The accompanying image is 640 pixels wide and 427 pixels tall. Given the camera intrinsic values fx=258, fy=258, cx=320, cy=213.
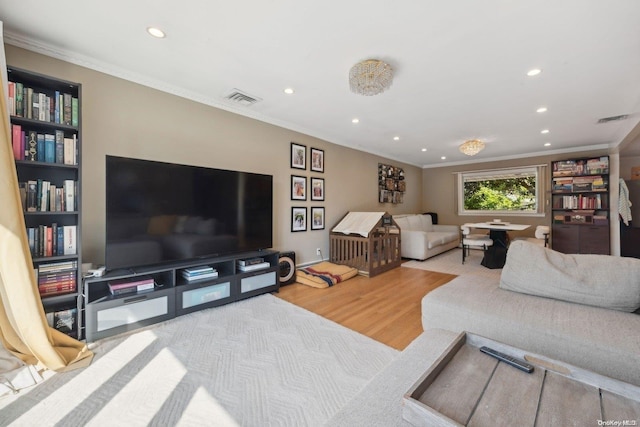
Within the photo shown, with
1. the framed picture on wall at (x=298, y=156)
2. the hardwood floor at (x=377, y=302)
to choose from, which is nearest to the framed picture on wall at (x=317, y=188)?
the framed picture on wall at (x=298, y=156)

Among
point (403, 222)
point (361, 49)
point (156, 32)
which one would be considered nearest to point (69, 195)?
point (156, 32)

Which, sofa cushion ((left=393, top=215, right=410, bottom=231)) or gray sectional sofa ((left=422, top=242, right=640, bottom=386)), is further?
sofa cushion ((left=393, top=215, right=410, bottom=231))

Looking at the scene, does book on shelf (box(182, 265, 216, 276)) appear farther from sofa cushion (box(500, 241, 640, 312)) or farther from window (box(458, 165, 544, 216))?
window (box(458, 165, 544, 216))

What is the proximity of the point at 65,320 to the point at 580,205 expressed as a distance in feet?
26.9

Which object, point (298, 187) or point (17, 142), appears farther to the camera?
point (298, 187)

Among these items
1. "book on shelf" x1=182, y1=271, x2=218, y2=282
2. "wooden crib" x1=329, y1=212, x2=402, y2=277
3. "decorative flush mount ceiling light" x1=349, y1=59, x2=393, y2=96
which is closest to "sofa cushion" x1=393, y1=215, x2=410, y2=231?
"wooden crib" x1=329, y1=212, x2=402, y2=277

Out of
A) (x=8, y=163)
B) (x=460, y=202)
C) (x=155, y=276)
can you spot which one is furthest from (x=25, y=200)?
(x=460, y=202)

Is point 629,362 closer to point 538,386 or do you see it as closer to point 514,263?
point 538,386

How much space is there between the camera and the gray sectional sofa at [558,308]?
1193mm

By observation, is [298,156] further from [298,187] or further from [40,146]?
[40,146]

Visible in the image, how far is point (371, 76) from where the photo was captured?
2.26 m

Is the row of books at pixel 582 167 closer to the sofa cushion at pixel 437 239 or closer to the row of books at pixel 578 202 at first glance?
the row of books at pixel 578 202

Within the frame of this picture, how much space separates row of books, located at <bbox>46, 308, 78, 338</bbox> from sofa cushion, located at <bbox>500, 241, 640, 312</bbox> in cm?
327

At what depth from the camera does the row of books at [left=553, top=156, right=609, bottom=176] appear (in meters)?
5.06
